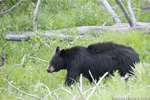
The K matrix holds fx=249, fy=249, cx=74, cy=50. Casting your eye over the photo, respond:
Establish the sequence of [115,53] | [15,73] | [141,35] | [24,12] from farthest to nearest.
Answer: [24,12] < [141,35] < [15,73] < [115,53]

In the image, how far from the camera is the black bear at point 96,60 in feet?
17.1

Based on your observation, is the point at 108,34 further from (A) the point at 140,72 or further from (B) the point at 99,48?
(A) the point at 140,72

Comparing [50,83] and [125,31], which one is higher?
[125,31]

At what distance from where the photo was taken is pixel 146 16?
11297 mm

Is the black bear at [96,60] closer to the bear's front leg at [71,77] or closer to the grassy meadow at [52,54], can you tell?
the bear's front leg at [71,77]

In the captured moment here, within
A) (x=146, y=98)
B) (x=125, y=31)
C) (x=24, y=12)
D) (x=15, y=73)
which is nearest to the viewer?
(x=146, y=98)

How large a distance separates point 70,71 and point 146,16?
7.08 metres

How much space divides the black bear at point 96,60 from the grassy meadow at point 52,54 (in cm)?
29

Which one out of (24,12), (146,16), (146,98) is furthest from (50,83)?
(146,16)

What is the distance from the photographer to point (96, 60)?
17.7ft

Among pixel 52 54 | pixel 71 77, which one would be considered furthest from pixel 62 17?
pixel 71 77

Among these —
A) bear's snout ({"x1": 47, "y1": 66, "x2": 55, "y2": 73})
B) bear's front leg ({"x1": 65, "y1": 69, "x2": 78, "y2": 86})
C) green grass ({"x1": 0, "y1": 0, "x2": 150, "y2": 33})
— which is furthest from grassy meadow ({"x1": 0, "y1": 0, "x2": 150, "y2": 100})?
bear's snout ({"x1": 47, "y1": 66, "x2": 55, "y2": 73})

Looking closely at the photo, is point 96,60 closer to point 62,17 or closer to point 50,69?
point 50,69

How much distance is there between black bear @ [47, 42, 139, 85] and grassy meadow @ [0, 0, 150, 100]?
0.29 meters
